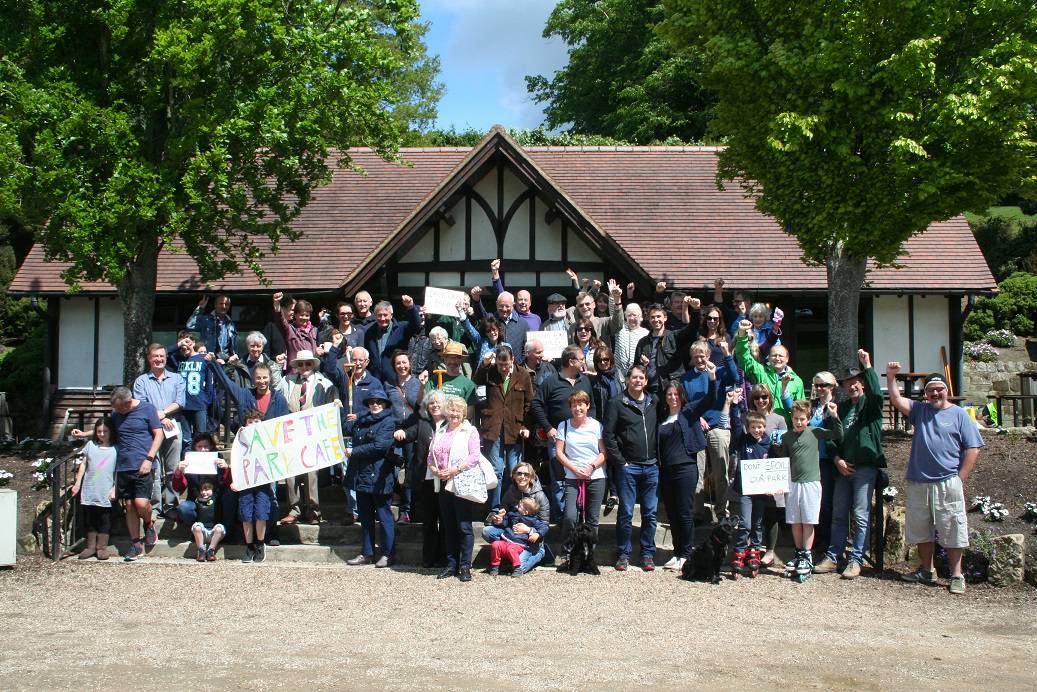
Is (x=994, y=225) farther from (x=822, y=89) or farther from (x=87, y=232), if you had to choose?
(x=87, y=232)

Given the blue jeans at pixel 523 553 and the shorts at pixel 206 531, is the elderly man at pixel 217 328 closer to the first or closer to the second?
the shorts at pixel 206 531

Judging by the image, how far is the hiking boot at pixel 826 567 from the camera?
993cm

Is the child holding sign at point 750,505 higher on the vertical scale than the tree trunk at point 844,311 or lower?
lower

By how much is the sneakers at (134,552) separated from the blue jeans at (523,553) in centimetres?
371

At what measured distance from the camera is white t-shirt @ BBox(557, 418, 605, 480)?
9883 mm

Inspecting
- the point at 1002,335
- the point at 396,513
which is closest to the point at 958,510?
the point at 396,513

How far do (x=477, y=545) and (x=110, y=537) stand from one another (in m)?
4.09

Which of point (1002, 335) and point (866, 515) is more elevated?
point (1002, 335)

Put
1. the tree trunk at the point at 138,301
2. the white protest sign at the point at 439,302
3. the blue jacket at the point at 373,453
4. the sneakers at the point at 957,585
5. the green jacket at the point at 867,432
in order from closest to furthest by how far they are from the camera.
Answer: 1. the sneakers at the point at 957,585
2. the green jacket at the point at 867,432
3. the blue jacket at the point at 373,453
4. the white protest sign at the point at 439,302
5. the tree trunk at the point at 138,301

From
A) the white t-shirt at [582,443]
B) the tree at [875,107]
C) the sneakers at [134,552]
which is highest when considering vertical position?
the tree at [875,107]

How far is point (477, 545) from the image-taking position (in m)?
10.3

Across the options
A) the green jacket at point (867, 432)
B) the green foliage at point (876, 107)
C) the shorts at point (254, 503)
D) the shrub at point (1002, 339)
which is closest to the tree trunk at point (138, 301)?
the shorts at point (254, 503)

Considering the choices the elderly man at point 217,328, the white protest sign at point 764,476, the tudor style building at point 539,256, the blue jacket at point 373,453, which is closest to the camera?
the white protest sign at point 764,476

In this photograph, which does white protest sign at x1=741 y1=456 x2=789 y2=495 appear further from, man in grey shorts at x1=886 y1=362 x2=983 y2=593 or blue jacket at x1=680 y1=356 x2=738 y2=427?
man in grey shorts at x1=886 y1=362 x2=983 y2=593
